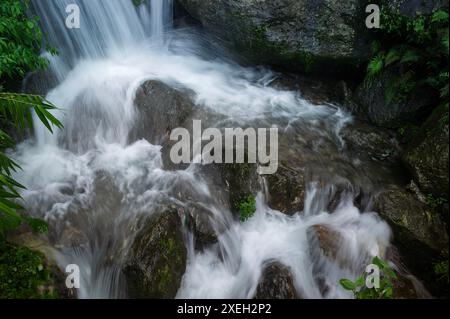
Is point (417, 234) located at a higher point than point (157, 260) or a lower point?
lower

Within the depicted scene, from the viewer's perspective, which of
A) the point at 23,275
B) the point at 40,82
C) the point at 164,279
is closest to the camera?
the point at 23,275

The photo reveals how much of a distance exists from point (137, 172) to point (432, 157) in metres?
4.54

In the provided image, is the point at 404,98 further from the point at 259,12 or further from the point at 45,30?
the point at 45,30

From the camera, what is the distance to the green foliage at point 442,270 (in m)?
5.09

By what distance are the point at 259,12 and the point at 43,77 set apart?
14.4 feet

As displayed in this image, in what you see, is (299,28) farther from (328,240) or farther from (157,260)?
(157,260)

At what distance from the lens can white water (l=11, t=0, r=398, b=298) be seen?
525 cm

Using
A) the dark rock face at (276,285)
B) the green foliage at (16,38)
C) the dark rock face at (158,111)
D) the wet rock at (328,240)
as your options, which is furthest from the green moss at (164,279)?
the green foliage at (16,38)

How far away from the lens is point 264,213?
5.85 m

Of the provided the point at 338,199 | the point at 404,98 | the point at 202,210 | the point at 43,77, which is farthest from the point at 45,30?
the point at 404,98

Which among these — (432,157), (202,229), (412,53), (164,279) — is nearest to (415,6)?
(412,53)

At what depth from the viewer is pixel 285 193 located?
5.88 meters

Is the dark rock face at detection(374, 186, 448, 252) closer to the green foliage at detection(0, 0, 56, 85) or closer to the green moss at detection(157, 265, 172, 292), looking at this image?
the green moss at detection(157, 265, 172, 292)

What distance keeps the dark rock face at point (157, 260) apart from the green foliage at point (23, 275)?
3.12 feet
